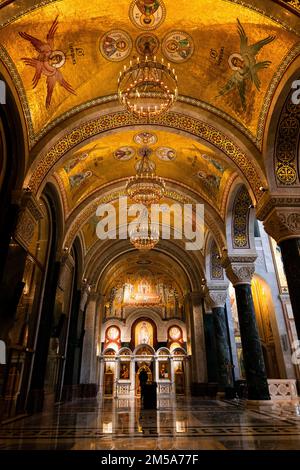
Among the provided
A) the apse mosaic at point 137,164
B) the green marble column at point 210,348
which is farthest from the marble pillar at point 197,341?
the apse mosaic at point 137,164

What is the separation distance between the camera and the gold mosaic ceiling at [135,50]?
5.76 metres

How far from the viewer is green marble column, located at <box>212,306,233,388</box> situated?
11.3m

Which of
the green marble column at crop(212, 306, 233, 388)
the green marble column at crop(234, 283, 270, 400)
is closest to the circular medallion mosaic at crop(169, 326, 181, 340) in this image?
the green marble column at crop(212, 306, 233, 388)

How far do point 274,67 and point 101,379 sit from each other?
18.3m

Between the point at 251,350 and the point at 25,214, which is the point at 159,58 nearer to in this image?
the point at 25,214

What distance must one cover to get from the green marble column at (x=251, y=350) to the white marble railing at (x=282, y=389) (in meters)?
2.22

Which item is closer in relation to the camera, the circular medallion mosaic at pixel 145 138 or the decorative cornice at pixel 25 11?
the decorative cornice at pixel 25 11

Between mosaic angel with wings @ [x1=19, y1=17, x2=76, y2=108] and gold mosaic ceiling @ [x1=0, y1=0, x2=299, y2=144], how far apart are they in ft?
0.06

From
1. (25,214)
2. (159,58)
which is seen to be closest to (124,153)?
(159,58)

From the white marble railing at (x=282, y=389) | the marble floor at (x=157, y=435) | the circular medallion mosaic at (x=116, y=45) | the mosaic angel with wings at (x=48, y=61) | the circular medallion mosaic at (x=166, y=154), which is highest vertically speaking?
the circular medallion mosaic at (x=166, y=154)

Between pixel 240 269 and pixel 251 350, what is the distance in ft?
7.76

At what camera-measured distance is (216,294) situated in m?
12.6

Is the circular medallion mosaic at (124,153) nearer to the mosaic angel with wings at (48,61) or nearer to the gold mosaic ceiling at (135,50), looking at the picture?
the gold mosaic ceiling at (135,50)
